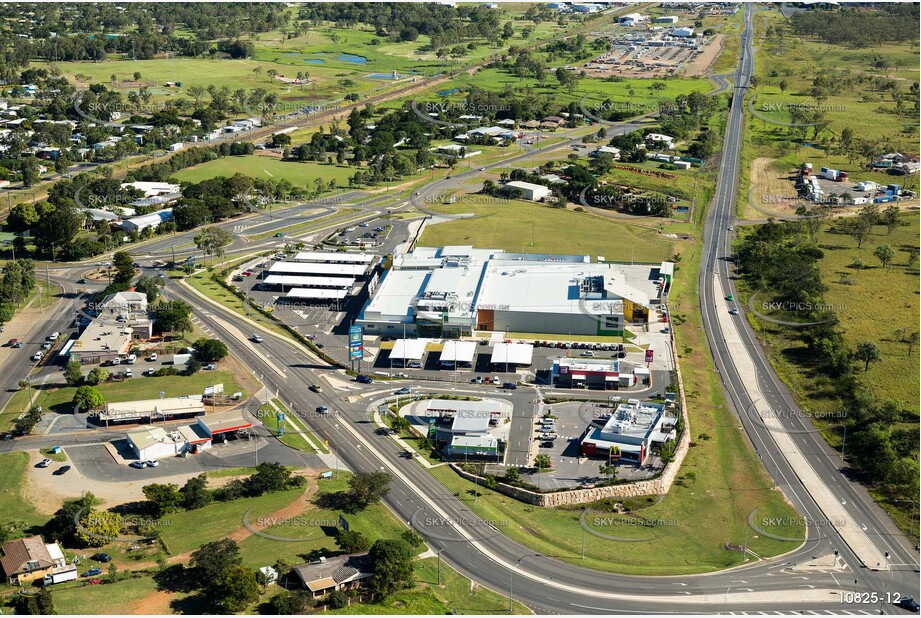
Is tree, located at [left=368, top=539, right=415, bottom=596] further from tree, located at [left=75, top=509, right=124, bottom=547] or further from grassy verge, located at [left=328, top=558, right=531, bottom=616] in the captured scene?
tree, located at [left=75, top=509, right=124, bottom=547]

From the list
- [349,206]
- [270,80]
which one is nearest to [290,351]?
[349,206]

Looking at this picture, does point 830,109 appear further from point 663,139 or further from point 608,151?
point 608,151

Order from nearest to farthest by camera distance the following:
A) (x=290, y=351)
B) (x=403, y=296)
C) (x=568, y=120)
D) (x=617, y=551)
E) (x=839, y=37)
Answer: (x=617, y=551)
(x=290, y=351)
(x=403, y=296)
(x=568, y=120)
(x=839, y=37)

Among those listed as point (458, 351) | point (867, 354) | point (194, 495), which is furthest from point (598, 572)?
point (867, 354)

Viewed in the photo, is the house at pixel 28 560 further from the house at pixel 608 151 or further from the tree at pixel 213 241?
the house at pixel 608 151

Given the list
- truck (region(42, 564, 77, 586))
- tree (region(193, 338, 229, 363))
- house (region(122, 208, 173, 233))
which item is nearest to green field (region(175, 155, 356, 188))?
house (region(122, 208, 173, 233))

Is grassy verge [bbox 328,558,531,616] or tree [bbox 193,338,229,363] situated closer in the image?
grassy verge [bbox 328,558,531,616]

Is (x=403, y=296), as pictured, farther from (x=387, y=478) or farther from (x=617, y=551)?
(x=617, y=551)

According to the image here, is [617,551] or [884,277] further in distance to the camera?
[884,277]
